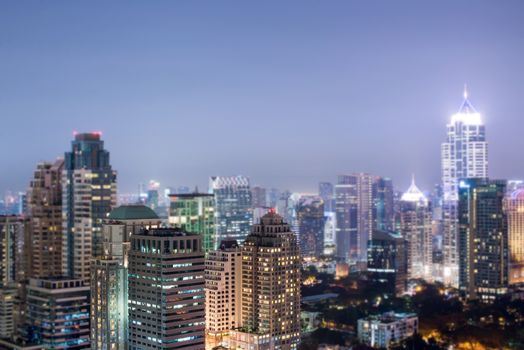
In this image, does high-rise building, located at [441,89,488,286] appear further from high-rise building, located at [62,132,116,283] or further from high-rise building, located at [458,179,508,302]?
high-rise building, located at [62,132,116,283]

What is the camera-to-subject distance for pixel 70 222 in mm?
22000

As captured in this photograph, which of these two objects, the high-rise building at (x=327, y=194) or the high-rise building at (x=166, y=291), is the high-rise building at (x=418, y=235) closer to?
the high-rise building at (x=327, y=194)

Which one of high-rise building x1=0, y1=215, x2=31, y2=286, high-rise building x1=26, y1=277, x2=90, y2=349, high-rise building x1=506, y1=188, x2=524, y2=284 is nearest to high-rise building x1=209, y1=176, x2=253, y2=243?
high-rise building x1=0, y1=215, x2=31, y2=286

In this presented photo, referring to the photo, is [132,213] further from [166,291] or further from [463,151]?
[463,151]

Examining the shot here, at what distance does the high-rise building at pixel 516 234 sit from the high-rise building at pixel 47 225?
16922mm

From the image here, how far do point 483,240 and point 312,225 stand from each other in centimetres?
692

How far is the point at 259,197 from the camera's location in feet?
107

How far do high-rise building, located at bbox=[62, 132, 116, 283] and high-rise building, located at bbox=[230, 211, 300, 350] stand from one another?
561cm

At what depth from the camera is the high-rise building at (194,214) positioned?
23.9 meters

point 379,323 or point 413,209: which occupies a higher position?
point 413,209

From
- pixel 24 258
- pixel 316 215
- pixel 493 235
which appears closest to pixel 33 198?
pixel 24 258

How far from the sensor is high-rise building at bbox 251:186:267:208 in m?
31.7

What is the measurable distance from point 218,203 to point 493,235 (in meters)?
10.5

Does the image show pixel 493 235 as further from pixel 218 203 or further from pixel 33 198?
pixel 33 198
